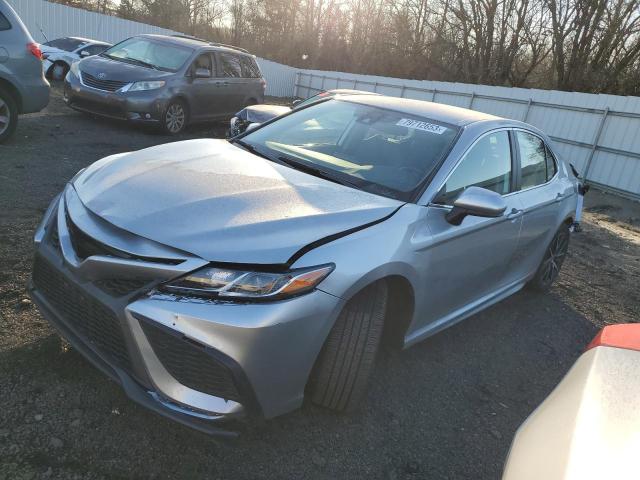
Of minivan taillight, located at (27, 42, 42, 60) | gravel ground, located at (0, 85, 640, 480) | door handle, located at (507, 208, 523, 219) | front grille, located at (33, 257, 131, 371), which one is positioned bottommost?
gravel ground, located at (0, 85, 640, 480)

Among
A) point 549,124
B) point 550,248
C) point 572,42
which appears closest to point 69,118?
point 550,248

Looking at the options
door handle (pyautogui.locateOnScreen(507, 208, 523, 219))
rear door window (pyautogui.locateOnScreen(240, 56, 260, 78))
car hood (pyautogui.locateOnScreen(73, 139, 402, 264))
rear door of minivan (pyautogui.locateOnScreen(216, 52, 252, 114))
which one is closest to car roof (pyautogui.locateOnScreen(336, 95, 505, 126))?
door handle (pyautogui.locateOnScreen(507, 208, 523, 219))

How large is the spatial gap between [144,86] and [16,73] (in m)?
2.93

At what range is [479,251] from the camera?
3332mm

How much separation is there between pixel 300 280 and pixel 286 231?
0.86 ft

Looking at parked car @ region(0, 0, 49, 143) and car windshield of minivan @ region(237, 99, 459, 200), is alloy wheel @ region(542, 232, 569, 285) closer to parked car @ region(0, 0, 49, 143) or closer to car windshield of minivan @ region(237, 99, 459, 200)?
car windshield of minivan @ region(237, 99, 459, 200)

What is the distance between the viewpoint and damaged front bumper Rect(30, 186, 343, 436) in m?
2.06

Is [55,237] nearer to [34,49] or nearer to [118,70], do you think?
[34,49]

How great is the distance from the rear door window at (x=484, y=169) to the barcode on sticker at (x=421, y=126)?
25 centimetres

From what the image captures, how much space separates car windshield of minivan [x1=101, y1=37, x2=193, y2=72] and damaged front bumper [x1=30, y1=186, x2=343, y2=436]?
8.55 meters

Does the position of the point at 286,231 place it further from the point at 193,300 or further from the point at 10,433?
the point at 10,433

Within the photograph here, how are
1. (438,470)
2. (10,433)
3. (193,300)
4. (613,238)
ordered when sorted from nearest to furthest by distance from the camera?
1. (193,300)
2. (10,433)
3. (438,470)
4. (613,238)

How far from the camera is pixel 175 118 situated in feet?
32.4

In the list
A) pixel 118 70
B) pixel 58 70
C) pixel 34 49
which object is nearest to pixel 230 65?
pixel 118 70
